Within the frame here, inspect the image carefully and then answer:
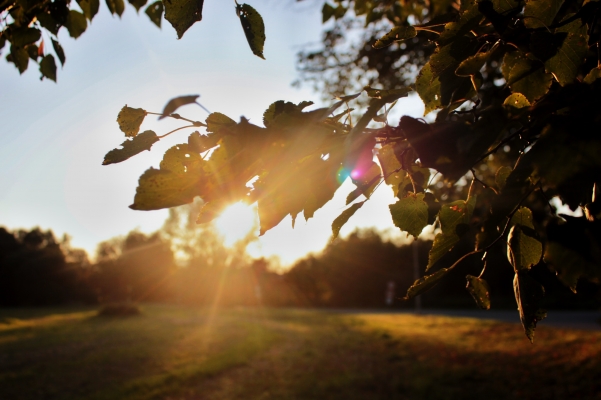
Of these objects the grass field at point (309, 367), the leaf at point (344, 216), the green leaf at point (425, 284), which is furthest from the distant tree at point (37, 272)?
the green leaf at point (425, 284)

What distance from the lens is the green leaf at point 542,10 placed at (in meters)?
0.78

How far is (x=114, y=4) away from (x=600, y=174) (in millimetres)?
2186

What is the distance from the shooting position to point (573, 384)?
5559 millimetres

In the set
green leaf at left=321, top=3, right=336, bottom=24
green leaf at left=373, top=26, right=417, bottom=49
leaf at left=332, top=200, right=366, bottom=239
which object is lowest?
leaf at left=332, top=200, right=366, bottom=239

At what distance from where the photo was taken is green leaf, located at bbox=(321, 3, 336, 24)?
258 centimetres

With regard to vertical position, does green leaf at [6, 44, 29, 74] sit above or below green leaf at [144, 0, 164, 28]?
below

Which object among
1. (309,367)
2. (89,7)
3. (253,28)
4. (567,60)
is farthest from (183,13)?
(309,367)

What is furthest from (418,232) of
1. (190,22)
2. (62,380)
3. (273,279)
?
(273,279)

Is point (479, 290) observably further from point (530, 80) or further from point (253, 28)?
point (253, 28)

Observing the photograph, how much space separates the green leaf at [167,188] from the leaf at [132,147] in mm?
105

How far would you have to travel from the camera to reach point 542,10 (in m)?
0.79

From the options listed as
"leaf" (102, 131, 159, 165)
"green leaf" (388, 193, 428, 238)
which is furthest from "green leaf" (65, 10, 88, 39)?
"green leaf" (388, 193, 428, 238)

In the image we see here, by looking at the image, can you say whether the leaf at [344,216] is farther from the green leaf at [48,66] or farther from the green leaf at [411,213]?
the green leaf at [48,66]

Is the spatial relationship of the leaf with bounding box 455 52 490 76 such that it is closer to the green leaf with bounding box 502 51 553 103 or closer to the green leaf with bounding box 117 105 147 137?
the green leaf with bounding box 502 51 553 103
